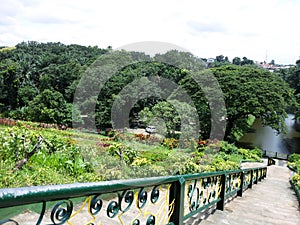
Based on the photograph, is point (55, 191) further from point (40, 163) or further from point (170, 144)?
point (170, 144)

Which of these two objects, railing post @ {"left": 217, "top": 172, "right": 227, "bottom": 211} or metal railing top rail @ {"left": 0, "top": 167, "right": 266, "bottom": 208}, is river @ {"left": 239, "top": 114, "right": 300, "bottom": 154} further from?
metal railing top rail @ {"left": 0, "top": 167, "right": 266, "bottom": 208}

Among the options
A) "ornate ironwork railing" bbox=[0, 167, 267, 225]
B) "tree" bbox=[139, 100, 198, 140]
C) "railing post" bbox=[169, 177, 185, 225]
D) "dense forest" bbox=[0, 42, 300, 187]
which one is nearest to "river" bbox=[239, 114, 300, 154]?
"dense forest" bbox=[0, 42, 300, 187]

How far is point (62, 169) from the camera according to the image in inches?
265

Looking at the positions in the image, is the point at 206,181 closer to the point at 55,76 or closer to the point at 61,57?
the point at 55,76

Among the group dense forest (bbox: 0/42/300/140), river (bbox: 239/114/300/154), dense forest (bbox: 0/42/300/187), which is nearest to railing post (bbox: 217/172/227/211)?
dense forest (bbox: 0/42/300/187)

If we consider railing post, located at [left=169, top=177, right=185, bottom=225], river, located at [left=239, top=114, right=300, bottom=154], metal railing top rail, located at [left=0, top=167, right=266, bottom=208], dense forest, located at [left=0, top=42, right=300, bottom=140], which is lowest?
river, located at [left=239, top=114, right=300, bottom=154]

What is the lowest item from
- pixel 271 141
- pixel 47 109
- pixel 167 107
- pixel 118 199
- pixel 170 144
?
pixel 271 141

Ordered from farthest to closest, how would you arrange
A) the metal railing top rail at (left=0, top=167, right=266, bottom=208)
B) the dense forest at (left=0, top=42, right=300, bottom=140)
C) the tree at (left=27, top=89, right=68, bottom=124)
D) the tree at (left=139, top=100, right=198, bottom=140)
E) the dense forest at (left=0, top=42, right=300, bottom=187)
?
1. the tree at (left=27, top=89, right=68, bottom=124)
2. the dense forest at (left=0, top=42, right=300, bottom=140)
3. the tree at (left=139, top=100, right=198, bottom=140)
4. the dense forest at (left=0, top=42, right=300, bottom=187)
5. the metal railing top rail at (left=0, top=167, right=266, bottom=208)

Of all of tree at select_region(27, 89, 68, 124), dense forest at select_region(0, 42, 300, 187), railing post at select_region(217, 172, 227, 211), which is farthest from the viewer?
tree at select_region(27, 89, 68, 124)

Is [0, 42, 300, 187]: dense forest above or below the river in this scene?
above

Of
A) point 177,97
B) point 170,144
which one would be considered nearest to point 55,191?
point 170,144

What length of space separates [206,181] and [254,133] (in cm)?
3031

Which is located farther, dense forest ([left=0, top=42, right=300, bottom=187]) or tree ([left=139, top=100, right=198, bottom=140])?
tree ([left=139, top=100, right=198, bottom=140])

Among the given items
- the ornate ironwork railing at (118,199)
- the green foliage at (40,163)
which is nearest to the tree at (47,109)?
the green foliage at (40,163)
